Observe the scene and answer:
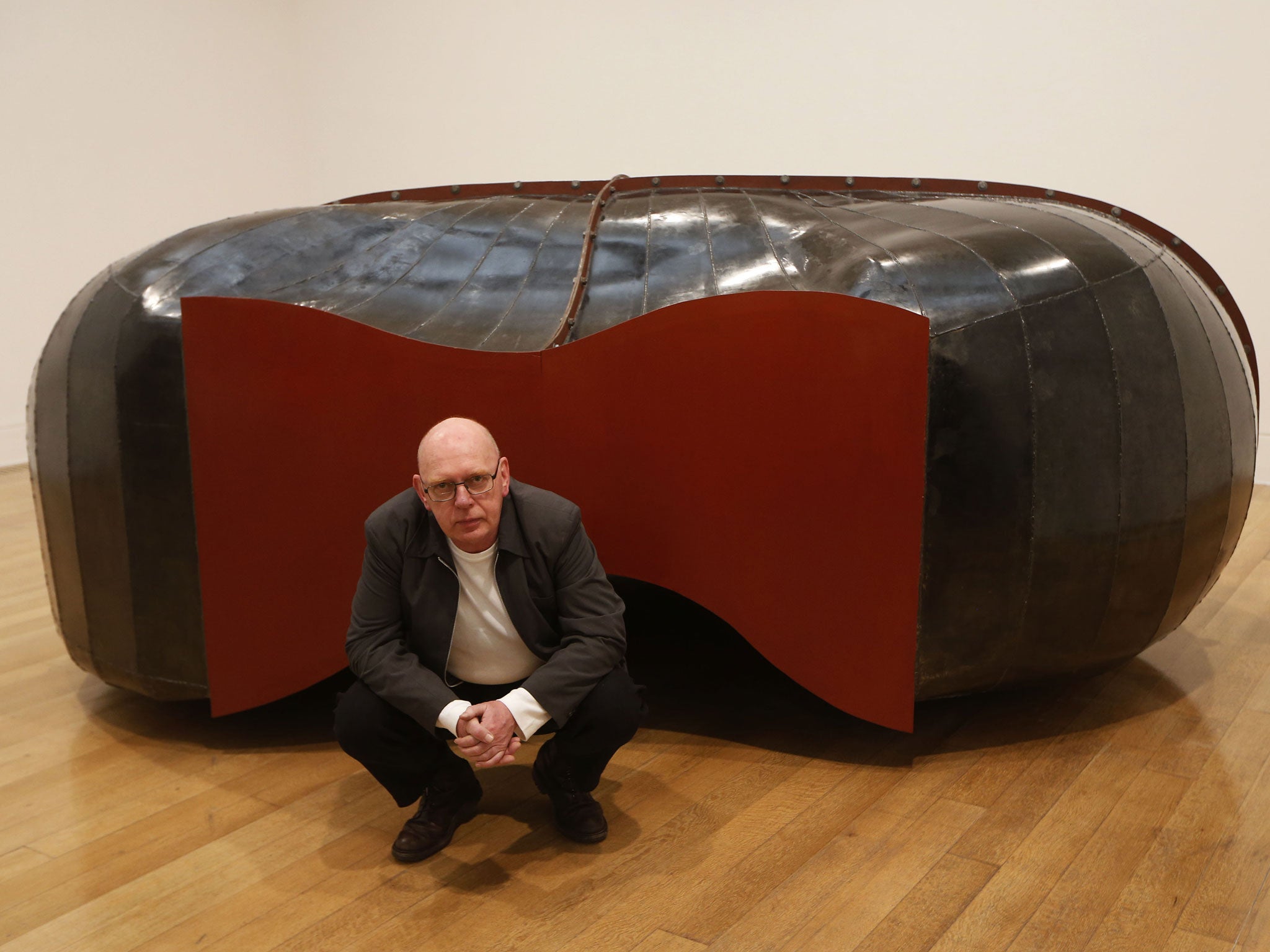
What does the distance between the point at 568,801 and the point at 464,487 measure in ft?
2.19

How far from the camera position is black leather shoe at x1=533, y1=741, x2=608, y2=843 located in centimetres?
221

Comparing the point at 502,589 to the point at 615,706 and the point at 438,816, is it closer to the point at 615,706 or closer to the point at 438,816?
the point at 615,706

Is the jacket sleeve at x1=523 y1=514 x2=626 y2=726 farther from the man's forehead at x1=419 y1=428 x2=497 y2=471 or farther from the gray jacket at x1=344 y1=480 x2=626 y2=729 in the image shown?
the man's forehead at x1=419 y1=428 x2=497 y2=471

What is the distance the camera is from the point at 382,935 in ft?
6.38

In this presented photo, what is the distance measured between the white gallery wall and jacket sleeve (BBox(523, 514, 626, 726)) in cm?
374

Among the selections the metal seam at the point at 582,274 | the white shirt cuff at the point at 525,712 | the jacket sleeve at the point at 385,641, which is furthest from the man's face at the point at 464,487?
the metal seam at the point at 582,274

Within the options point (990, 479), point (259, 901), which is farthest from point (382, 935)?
point (990, 479)

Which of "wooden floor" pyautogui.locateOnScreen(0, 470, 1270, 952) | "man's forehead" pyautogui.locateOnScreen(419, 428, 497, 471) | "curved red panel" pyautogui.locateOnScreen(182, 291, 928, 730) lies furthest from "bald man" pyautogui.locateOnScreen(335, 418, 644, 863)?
"curved red panel" pyautogui.locateOnScreen(182, 291, 928, 730)

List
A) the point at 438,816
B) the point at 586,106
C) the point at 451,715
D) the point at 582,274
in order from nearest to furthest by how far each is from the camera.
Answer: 1. the point at 451,715
2. the point at 438,816
3. the point at 582,274
4. the point at 586,106

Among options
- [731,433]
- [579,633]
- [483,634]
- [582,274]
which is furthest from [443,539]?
[582,274]

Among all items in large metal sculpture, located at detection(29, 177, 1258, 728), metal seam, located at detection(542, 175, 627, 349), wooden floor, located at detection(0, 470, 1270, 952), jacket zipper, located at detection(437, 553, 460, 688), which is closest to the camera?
wooden floor, located at detection(0, 470, 1270, 952)

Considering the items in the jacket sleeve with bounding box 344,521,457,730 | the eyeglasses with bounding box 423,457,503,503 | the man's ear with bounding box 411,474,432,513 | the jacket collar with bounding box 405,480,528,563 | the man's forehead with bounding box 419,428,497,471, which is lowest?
the jacket sleeve with bounding box 344,521,457,730

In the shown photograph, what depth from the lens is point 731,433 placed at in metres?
2.51

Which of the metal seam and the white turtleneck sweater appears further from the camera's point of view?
the metal seam
